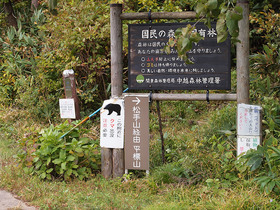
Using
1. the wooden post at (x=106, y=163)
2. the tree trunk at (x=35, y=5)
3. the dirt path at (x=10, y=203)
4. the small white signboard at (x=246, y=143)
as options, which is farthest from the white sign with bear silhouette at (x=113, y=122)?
the tree trunk at (x=35, y=5)

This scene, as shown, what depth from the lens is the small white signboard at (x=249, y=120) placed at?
5016 millimetres

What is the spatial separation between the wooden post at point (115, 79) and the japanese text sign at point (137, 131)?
0.57ft

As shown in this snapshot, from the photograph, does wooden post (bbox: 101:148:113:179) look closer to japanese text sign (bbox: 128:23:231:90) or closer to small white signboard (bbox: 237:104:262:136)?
japanese text sign (bbox: 128:23:231:90)

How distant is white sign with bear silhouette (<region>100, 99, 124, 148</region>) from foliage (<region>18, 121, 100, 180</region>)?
37 cm

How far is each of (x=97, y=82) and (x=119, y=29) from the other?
121 inches

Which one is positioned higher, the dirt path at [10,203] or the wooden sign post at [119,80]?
the wooden sign post at [119,80]

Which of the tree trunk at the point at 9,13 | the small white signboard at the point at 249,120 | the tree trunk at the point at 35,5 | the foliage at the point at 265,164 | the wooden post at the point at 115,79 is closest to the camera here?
the foliage at the point at 265,164

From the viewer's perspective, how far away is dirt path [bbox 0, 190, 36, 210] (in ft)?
15.5

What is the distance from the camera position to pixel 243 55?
5.17m

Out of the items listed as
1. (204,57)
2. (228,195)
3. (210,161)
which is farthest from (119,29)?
(228,195)

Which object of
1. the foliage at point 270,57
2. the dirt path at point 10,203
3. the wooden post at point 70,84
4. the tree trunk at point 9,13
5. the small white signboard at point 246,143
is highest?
the tree trunk at point 9,13

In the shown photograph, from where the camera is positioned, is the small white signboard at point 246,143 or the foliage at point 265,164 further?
the small white signboard at point 246,143

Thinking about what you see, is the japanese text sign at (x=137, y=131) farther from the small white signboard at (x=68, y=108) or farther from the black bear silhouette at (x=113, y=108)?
the small white signboard at (x=68, y=108)

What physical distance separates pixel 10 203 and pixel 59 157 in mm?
1023
